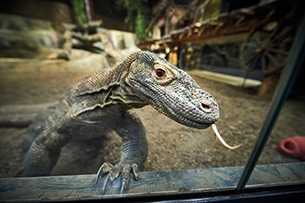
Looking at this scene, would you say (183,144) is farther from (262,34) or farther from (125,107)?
(262,34)

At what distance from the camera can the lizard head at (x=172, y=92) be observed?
0.69 metres

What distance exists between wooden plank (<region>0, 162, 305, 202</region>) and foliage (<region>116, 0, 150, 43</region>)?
1.09 meters

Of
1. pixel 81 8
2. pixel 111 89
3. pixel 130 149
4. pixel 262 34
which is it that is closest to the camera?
pixel 111 89

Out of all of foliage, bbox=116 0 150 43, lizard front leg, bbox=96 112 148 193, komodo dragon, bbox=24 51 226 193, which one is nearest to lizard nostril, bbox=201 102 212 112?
komodo dragon, bbox=24 51 226 193

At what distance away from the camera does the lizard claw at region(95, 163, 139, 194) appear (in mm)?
836

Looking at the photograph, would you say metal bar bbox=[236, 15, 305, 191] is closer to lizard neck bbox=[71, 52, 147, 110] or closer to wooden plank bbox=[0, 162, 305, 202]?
wooden plank bbox=[0, 162, 305, 202]

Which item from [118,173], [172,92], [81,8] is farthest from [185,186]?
[81,8]

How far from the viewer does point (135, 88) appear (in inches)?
33.5

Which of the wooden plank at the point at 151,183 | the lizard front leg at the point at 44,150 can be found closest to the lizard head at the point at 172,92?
the wooden plank at the point at 151,183

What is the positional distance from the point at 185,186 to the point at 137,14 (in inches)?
52.6

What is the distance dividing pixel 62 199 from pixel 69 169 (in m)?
0.67

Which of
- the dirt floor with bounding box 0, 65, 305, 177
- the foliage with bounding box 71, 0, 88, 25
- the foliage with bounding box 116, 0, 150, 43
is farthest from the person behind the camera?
the foliage with bounding box 71, 0, 88, 25

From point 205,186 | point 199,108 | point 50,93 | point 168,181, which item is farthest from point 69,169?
point 50,93

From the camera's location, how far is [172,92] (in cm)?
74
